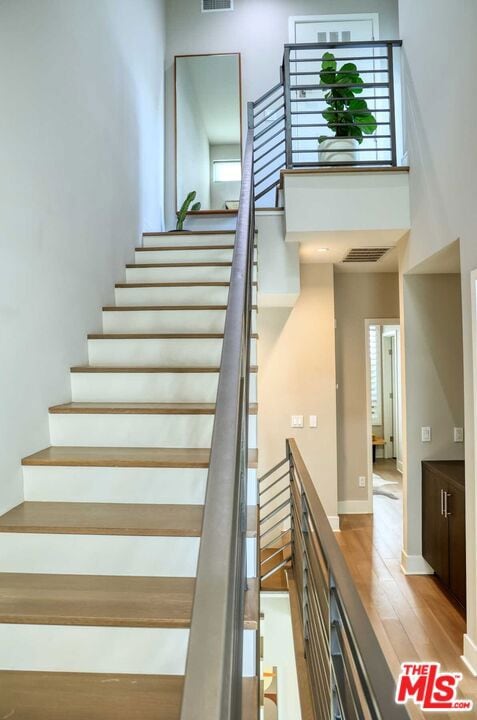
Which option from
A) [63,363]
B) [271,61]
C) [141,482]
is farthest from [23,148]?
[271,61]

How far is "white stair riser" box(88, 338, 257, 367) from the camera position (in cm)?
262

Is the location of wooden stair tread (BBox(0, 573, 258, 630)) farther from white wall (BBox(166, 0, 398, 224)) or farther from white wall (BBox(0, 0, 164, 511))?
white wall (BBox(166, 0, 398, 224))

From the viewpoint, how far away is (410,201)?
3.60 m

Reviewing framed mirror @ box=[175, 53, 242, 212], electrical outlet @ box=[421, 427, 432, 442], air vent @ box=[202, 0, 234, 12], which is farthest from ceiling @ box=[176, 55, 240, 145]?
electrical outlet @ box=[421, 427, 432, 442]

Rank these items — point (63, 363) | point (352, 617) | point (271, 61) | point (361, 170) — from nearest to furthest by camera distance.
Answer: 1. point (352, 617)
2. point (63, 363)
3. point (361, 170)
4. point (271, 61)

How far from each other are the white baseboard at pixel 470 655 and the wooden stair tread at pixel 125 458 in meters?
1.71

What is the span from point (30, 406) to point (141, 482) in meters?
0.58

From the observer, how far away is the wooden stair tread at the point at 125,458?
1900mm

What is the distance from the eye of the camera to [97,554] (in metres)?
1.68

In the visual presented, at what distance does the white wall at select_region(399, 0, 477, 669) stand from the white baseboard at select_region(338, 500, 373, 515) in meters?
2.77

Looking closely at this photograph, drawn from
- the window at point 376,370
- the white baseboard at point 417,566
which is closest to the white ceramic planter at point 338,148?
the white baseboard at point 417,566

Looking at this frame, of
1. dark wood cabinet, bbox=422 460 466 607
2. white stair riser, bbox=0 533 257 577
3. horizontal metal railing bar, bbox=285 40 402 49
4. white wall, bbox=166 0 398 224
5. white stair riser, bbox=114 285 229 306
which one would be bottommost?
dark wood cabinet, bbox=422 460 466 607

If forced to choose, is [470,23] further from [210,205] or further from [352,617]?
[210,205]

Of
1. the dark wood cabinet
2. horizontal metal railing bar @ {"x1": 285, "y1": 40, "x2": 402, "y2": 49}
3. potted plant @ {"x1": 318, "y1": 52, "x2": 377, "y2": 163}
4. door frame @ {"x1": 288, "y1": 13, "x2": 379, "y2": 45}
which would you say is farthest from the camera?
door frame @ {"x1": 288, "y1": 13, "x2": 379, "y2": 45}
